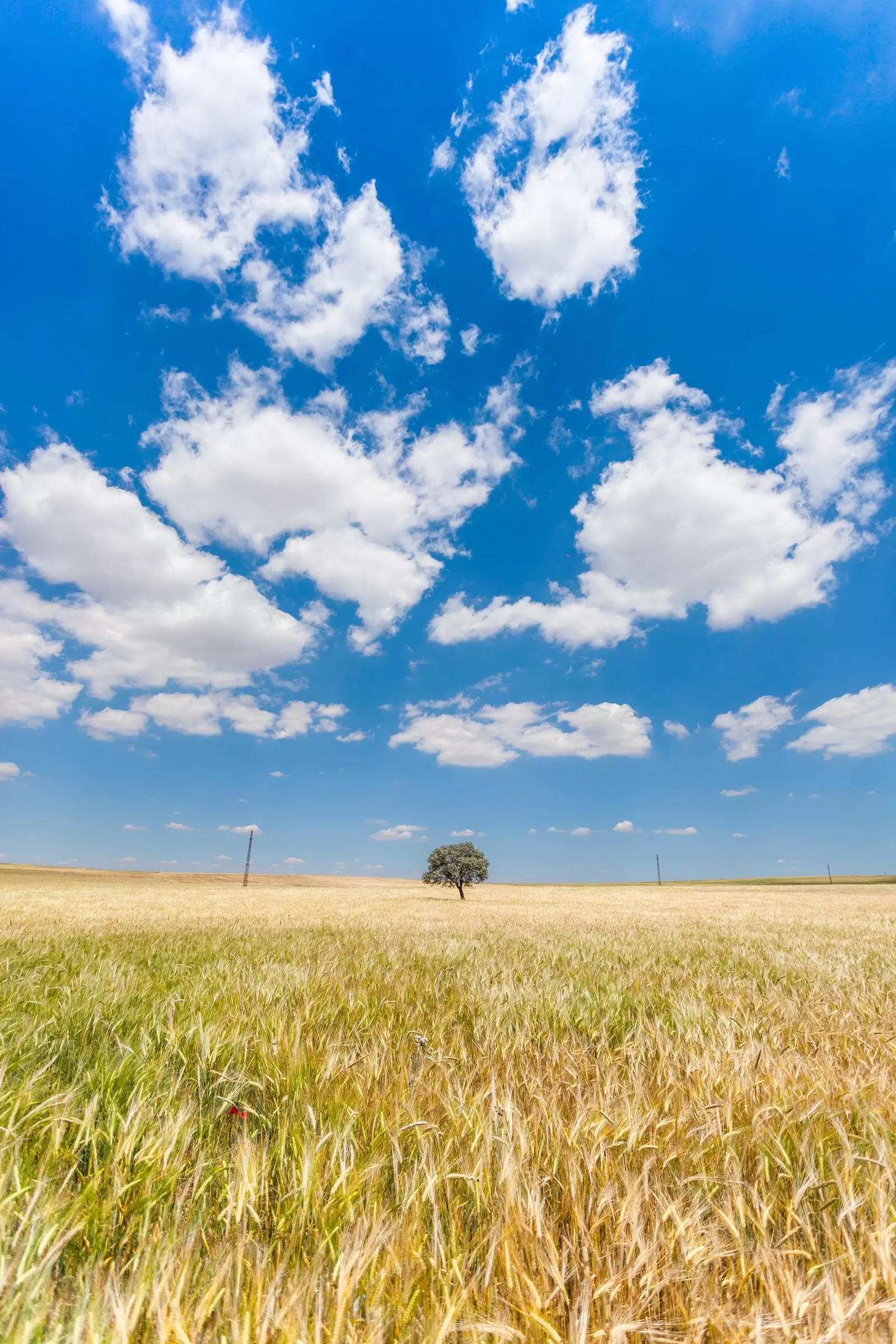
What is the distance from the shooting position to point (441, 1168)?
1633mm

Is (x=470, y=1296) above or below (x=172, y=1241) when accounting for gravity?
below

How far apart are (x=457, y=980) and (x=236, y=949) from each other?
341 centimetres

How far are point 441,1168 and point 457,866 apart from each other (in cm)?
6556

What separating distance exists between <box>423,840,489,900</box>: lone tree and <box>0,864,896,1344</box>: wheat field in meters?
62.8

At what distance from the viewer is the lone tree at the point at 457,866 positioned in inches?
2507

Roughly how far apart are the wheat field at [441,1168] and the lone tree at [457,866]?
206 ft

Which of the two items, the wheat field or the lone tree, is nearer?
the wheat field

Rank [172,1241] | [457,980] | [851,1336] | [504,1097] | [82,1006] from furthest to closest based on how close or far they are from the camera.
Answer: [457,980], [82,1006], [504,1097], [172,1241], [851,1336]

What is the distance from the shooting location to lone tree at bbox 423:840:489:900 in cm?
6369

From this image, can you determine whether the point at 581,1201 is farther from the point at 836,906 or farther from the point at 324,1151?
the point at 836,906

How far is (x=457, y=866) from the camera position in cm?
6381

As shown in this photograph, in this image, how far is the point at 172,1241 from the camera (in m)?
1.26

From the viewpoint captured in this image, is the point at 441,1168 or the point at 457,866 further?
the point at 457,866

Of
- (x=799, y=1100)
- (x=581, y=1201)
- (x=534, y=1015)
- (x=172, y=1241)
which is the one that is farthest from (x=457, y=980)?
(x=172, y=1241)
